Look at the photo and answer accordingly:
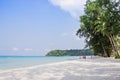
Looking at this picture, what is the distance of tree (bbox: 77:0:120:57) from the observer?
116ft

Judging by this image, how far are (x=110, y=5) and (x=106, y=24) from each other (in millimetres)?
2930

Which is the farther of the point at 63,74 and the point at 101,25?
the point at 101,25

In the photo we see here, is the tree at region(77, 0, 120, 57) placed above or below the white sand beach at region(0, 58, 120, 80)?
above

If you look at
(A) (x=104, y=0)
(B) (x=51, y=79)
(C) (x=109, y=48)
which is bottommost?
(B) (x=51, y=79)

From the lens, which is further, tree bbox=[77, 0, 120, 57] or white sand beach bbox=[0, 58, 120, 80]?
tree bbox=[77, 0, 120, 57]

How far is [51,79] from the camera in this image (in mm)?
11406

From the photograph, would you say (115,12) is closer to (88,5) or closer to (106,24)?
(106,24)

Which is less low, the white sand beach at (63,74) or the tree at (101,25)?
the tree at (101,25)

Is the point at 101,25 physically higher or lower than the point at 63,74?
higher

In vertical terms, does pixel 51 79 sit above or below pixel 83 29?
below

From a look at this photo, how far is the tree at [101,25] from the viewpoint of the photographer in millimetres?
35219

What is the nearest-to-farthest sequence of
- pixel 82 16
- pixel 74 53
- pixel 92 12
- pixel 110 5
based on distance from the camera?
1. pixel 110 5
2. pixel 92 12
3. pixel 82 16
4. pixel 74 53

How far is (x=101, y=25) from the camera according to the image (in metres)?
38.2

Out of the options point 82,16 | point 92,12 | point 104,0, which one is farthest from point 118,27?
point 82,16
